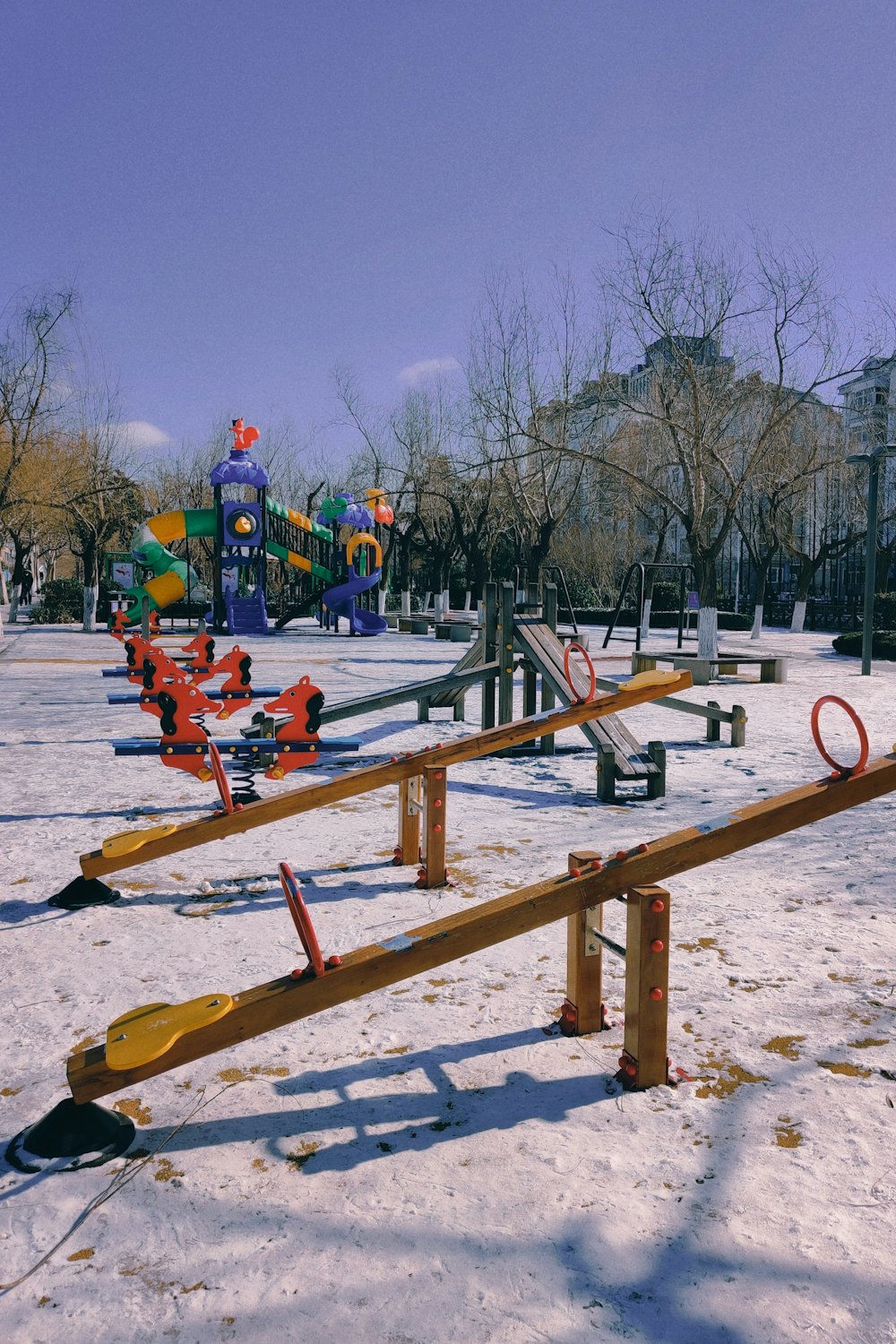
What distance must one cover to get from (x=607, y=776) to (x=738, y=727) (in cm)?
264

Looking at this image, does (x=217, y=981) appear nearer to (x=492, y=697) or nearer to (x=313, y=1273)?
(x=313, y=1273)

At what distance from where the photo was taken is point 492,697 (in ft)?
27.4

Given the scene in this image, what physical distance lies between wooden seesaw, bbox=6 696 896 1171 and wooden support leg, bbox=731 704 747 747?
542 centimetres

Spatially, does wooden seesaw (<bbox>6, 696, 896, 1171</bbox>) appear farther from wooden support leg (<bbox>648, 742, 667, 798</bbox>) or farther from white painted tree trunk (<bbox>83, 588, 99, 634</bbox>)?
white painted tree trunk (<bbox>83, 588, 99, 634</bbox>)

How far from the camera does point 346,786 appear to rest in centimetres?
404

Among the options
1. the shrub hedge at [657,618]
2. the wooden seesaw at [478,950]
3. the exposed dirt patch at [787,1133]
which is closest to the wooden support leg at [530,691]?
the wooden seesaw at [478,950]

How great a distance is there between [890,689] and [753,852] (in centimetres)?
976

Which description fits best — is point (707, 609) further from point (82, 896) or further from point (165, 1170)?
point (165, 1170)

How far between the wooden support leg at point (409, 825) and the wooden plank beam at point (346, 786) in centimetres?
27

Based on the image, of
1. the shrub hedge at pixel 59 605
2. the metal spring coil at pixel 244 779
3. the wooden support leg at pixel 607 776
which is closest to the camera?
the metal spring coil at pixel 244 779

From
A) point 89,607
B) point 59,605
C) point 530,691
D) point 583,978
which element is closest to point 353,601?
point 89,607

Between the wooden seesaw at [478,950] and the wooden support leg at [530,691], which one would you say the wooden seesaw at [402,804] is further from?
the wooden support leg at [530,691]

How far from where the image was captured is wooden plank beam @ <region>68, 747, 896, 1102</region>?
2.28 m

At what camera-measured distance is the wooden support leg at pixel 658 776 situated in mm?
6242
